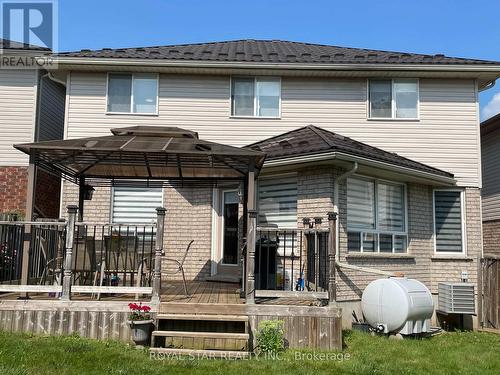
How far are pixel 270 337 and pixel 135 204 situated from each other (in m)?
5.78

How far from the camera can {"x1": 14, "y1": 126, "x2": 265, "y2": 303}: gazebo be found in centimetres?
655

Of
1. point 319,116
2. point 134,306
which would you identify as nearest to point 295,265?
point 134,306

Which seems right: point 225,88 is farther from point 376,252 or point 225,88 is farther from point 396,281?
point 396,281

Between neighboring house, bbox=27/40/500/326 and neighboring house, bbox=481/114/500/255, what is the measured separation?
136 inches

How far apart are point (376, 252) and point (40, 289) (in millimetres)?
6270

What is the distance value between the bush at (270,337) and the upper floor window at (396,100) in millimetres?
6657

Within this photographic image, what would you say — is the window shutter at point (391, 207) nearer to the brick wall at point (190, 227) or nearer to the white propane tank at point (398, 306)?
the white propane tank at point (398, 306)

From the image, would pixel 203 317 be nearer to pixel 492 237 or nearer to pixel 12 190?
pixel 12 190

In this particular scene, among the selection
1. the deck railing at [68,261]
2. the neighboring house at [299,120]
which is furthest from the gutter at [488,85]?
the deck railing at [68,261]

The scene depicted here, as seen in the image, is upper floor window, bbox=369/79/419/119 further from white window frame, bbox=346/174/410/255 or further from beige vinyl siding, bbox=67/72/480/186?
white window frame, bbox=346/174/410/255

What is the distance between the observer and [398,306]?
25.4 ft

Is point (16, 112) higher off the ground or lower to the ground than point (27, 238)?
higher

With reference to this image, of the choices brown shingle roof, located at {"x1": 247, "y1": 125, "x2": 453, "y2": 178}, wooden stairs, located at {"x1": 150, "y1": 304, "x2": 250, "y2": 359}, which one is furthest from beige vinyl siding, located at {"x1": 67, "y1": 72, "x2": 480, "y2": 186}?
wooden stairs, located at {"x1": 150, "y1": 304, "x2": 250, "y2": 359}

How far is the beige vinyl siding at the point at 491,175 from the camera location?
14030mm
